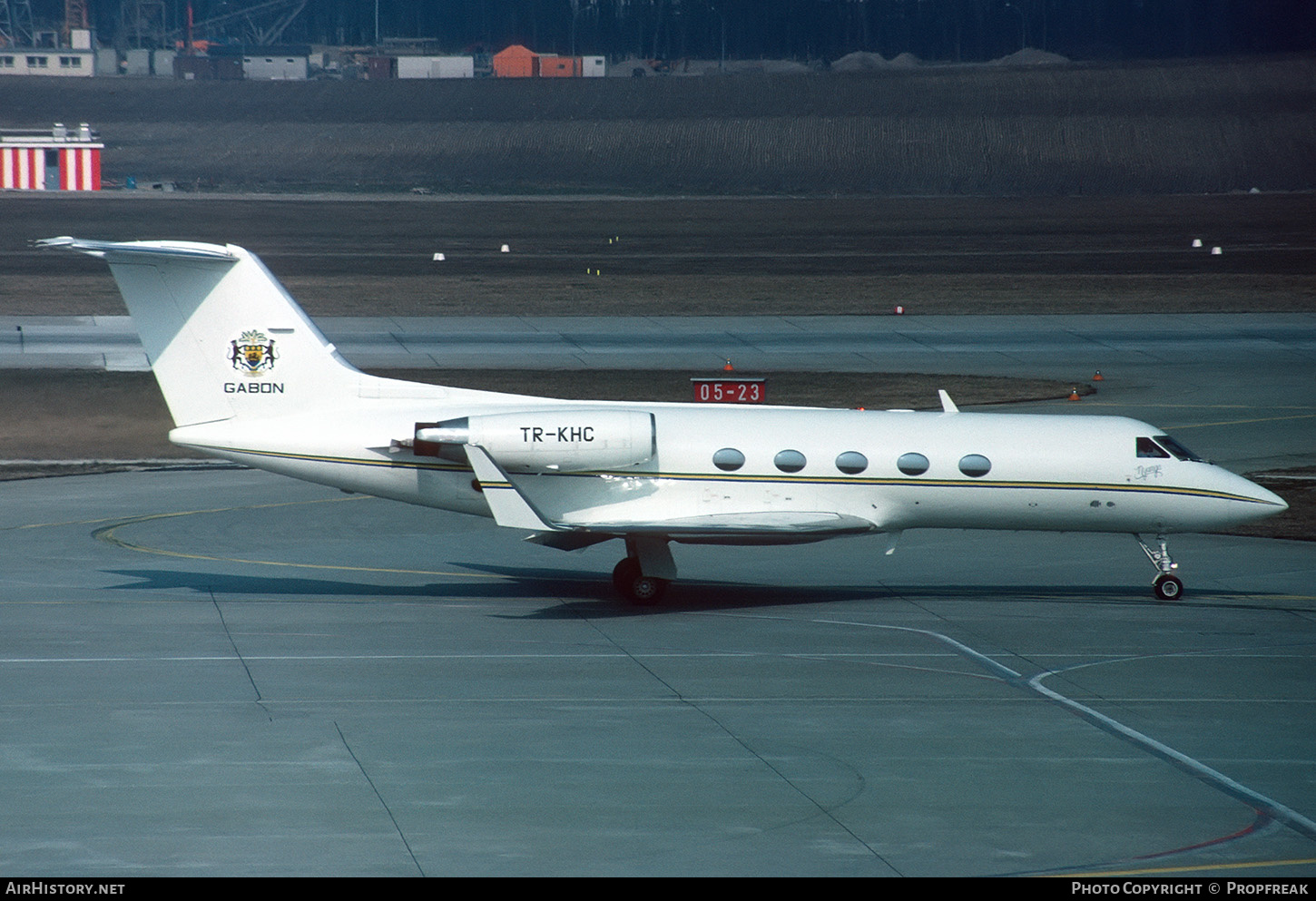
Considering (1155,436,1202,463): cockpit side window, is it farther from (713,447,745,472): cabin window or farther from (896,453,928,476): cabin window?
(713,447,745,472): cabin window

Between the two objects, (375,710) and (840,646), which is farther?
(840,646)

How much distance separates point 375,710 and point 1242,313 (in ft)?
183

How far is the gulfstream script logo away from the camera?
2533 cm

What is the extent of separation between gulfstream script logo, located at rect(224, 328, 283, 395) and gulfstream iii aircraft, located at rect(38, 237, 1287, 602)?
2cm

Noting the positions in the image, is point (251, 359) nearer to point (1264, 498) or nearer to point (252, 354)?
point (252, 354)

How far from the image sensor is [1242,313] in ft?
216

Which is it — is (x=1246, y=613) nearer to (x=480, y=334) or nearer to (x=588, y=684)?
(x=588, y=684)

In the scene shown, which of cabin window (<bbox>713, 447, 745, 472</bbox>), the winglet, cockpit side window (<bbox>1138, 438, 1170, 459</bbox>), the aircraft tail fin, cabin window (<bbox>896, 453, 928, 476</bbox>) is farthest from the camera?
cockpit side window (<bbox>1138, 438, 1170, 459</bbox>)

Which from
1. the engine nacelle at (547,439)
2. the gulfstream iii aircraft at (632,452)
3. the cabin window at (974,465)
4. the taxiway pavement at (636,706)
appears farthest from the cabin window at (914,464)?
the engine nacelle at (547,439)

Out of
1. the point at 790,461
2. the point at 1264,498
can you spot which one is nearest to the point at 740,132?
the point at 1264,498

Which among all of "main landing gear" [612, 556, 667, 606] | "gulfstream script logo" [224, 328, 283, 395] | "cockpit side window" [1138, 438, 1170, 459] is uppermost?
"gulfstream script logo" [224, 328, 283, 395]

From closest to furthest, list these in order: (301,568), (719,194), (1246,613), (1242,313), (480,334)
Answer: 1. (1246,613)
2. (301,568)
3. (480,334)
4. (1242,313)
5. (719,194)

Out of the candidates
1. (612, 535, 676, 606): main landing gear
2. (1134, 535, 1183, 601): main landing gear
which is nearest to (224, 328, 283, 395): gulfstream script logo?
(612, 535, 676, 606): main landing gear
